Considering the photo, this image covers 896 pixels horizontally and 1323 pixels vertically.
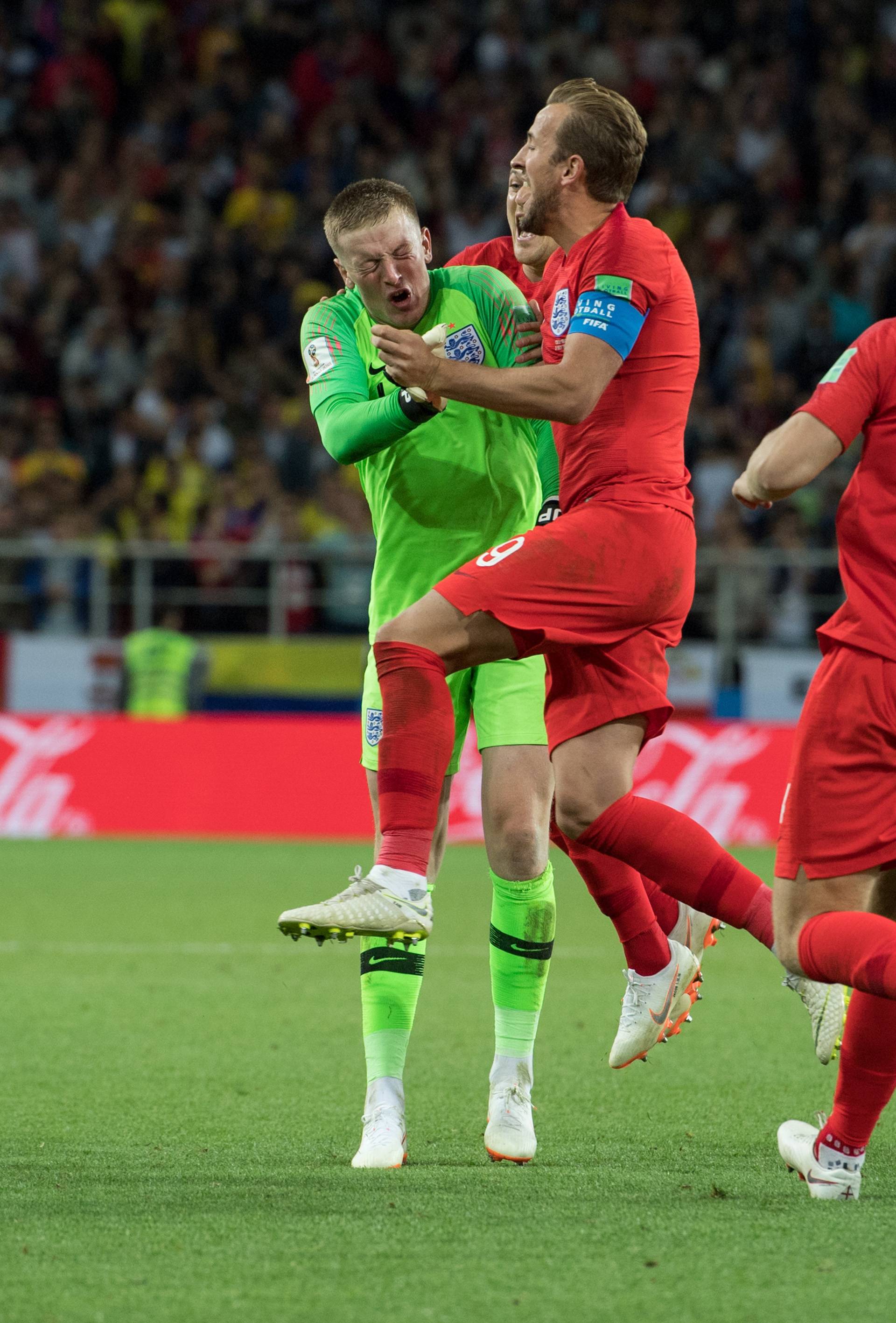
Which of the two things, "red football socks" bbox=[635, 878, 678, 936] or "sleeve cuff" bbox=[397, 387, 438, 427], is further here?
"red football socks" bbox=[635, 878, 678, 936]

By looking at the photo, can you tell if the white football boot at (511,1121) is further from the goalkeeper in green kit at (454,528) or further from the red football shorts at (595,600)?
the red football shorts at (595,600)

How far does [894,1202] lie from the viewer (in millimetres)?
3561

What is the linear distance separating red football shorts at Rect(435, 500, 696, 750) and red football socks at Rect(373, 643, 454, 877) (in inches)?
6.6

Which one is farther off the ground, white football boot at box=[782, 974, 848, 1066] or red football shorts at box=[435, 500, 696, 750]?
red football shorts at box=[435, 500, 696, 750]

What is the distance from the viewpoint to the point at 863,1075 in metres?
3.56

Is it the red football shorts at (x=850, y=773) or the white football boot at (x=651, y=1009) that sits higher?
the red football shorts at (x=850, y=773)

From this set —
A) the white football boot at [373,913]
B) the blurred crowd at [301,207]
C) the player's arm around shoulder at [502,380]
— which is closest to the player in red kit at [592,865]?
the player's arm around shoulder at [502,380]

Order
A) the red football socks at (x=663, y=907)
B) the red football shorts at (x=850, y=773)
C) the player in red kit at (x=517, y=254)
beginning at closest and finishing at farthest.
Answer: the red football shorts at (x=850, y=773) → the player in red kit at (x=517, y=254) → the red football socks at (x=663, y=907)

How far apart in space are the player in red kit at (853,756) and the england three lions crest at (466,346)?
1.04 meters

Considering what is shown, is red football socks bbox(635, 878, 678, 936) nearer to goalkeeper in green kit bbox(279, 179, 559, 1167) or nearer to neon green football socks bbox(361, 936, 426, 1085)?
goalkeeper in green kit bbox(279, 179, 559, 1167)

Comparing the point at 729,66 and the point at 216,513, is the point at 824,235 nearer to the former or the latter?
the point at 729,66

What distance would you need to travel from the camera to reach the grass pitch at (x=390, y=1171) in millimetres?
2863

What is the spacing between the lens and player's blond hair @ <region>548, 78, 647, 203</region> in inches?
163

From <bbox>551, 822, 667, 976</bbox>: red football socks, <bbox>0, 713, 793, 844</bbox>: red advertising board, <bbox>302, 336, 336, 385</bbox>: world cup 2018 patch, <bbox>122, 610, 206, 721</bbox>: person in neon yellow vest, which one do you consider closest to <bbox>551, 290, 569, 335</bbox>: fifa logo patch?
<bbox>302, 336, 336, 385</bbox>: world cup 2018 patch
